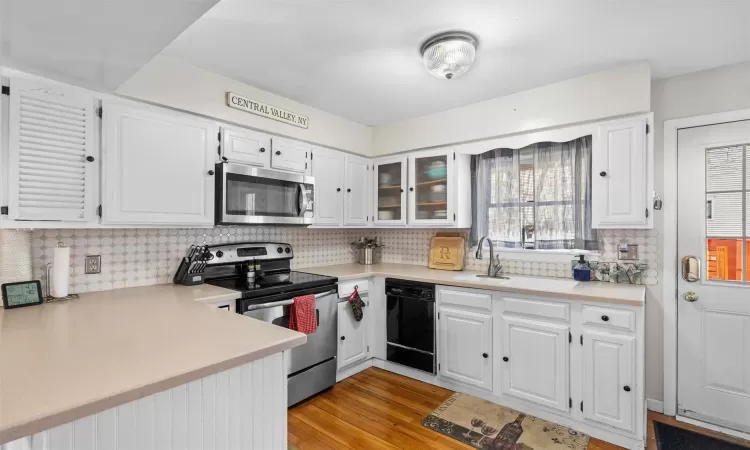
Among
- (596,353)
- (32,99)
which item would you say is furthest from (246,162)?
(596,353)

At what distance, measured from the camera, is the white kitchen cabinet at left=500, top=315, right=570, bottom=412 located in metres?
2.31

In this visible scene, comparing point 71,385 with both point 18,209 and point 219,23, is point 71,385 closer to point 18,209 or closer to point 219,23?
point 18,209

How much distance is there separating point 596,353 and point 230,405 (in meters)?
2.14

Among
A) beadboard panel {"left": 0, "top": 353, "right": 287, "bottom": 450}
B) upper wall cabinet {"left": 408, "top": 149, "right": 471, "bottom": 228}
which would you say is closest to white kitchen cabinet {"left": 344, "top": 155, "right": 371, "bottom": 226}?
upper wall cabinet {"left": 408, "top": 149, "right": 471, "bottom": 228}

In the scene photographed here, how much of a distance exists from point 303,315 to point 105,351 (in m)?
1.44

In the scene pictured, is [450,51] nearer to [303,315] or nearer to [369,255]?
[303,315]

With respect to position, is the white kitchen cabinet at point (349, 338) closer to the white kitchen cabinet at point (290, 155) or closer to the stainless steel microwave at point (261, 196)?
the stainless steel microwave at point (261, 196)

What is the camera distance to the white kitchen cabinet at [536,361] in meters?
2.31

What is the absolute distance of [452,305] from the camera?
280 cm

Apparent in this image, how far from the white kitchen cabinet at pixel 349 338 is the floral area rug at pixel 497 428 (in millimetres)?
850

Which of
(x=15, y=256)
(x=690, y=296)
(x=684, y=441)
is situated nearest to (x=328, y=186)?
(x=15, y=256)

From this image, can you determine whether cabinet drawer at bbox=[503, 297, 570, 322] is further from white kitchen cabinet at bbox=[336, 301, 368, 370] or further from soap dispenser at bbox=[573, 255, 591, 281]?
white kitchen cabinet at bbox=[336, 301, 368, 370]

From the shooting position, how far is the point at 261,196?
8.79 feet

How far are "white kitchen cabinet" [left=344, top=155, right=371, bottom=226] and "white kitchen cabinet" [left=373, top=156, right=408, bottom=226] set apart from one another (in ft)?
0.33
